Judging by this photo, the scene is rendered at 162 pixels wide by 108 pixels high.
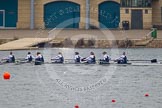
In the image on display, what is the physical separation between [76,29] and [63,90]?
159 feet

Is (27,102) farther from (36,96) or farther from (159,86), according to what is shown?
(159,86)

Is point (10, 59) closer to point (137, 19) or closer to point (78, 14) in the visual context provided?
point (78, 14)

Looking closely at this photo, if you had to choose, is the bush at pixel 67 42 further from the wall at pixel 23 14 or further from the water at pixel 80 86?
the water at pixel 80 86

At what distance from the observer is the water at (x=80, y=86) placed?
41.7m

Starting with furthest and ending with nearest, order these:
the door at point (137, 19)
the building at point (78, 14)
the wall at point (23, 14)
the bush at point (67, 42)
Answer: the wall at point (23, 14) → the building at point (78, 14) → the door at point (137, 19) → the bush at point (67, 42)

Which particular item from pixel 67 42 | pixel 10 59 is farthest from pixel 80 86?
pixel 67 42

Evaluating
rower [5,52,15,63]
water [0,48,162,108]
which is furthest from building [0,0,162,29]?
water [0,48,162,108]

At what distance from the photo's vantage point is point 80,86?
161 ft

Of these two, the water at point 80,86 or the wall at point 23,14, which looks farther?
the wall at point 23,14

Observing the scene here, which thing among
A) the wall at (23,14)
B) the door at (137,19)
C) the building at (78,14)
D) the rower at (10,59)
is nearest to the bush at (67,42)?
the building at (78,14)

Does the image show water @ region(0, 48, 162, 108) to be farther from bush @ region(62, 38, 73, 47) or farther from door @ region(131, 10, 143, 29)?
door @ region(131, 10, 143, 29)

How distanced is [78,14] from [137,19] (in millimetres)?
8287

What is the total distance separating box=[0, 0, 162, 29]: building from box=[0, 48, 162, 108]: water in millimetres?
35712

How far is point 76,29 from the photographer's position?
9506cm
